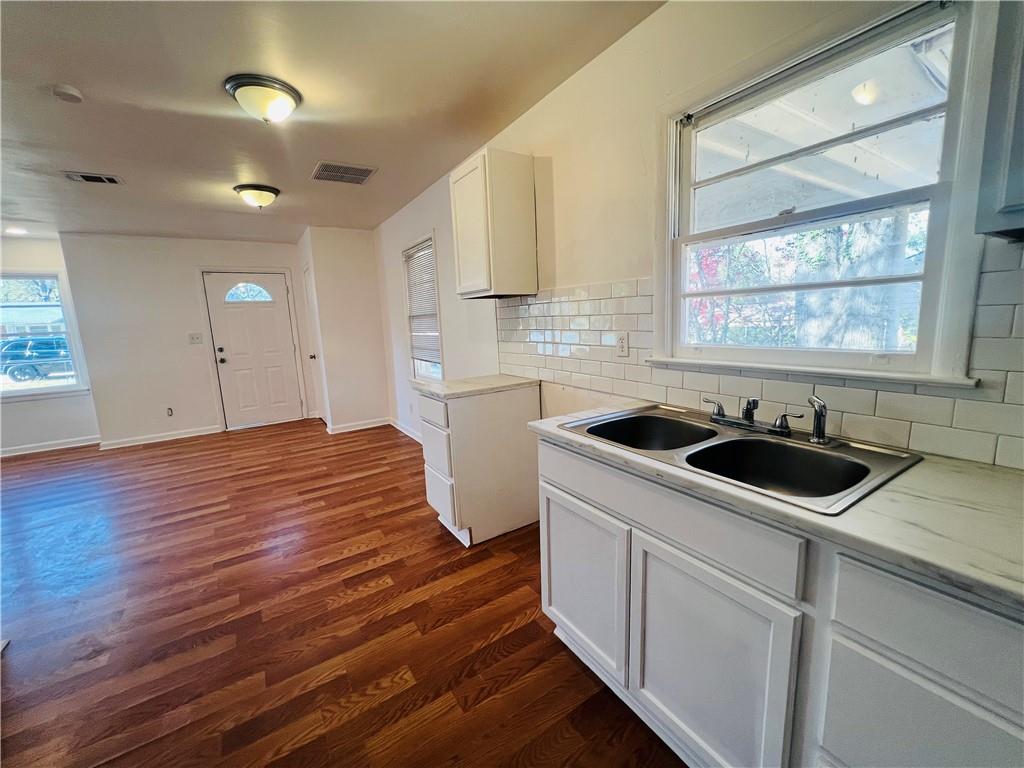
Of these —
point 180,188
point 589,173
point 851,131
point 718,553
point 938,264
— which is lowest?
point 718,553

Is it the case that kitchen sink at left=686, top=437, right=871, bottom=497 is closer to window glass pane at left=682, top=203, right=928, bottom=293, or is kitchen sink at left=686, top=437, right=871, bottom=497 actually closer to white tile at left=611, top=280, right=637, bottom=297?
window glass pane at left=682, top=203, right=928, bottom=293

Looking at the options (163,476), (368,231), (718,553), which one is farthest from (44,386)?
(718,553)

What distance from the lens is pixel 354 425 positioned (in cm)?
522

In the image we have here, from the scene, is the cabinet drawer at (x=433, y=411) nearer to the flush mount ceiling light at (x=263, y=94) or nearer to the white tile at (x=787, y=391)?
the white tile at (x=787, y=391)

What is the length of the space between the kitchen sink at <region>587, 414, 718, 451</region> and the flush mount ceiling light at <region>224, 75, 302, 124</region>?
2.17m

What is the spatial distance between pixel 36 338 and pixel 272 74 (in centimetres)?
547

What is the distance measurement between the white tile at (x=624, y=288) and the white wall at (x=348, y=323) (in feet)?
13.3

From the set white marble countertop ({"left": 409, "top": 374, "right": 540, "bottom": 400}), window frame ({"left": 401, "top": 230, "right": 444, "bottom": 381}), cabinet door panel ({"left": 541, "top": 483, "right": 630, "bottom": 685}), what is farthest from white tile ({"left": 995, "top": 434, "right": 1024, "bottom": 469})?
window frame ({"left": 401, "top": 230, "right": 444, "bottom": 381})

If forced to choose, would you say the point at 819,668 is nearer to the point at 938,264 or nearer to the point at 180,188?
the point at 938,264

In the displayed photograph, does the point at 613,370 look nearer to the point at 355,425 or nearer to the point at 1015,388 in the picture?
the point at 1015,388

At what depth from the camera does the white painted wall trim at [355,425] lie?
508 centimetres

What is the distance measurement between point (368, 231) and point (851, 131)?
4942 mm

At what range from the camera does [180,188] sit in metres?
3.26

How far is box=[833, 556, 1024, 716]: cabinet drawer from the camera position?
597 millimetres
